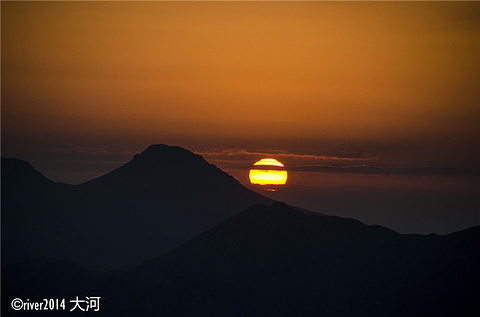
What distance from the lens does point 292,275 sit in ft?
536

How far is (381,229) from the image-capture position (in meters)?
166

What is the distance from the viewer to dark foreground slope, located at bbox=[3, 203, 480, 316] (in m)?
136

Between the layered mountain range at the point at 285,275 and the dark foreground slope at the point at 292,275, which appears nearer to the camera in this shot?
the dark foreground slope at the point at 292,275

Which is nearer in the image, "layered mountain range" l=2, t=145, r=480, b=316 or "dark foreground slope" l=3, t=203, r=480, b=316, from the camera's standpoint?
"dark foreground slope" l=3, t=203, r=480, b=316

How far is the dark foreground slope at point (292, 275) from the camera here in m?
136

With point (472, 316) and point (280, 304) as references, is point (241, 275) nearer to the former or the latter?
point (280, 304)

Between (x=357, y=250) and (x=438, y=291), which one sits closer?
(x=438, y=291)

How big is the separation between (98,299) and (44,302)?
16.1 metres

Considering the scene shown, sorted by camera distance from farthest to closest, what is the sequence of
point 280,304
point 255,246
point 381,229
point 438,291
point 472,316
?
point 255,246, point 381,229, point 280,304, point 438,291, point 472,316

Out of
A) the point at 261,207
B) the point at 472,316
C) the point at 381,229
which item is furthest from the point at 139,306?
the point at 472,316

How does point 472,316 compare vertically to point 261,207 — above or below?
below

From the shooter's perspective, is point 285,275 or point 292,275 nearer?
point 292,275

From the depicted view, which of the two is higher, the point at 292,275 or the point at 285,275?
the point at 285,275

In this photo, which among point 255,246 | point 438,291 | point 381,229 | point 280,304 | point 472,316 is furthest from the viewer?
point 255,246
